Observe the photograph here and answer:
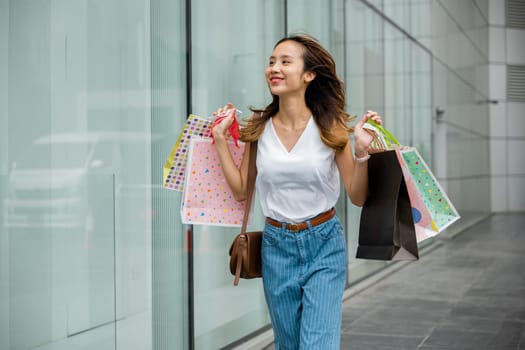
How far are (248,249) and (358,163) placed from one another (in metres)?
0.62

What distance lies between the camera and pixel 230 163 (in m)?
3.52

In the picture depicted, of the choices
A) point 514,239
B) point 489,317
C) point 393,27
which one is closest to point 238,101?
point 489,317

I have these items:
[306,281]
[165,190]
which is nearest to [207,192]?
[306,281]

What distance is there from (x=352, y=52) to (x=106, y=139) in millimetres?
6365

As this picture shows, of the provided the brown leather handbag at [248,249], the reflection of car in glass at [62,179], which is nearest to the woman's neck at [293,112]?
the brown leather handbag at [248,249]

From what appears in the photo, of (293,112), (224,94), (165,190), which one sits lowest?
(165,190)

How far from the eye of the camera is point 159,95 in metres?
4.84

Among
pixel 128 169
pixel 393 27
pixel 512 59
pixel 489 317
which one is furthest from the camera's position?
pixel 512 59

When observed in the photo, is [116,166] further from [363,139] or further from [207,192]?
[363,139]

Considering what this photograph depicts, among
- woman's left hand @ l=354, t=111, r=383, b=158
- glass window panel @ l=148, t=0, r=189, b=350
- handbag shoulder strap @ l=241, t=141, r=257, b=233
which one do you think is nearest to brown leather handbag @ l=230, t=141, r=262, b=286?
handbag shoulder strap @ l=241, t=141, r=257, b=233

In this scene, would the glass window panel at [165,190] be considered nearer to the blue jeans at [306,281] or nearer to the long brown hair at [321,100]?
the long brown hair at [321,100]

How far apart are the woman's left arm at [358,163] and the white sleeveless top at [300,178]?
0.17 feet

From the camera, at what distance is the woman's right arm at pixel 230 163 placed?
11.4 ft

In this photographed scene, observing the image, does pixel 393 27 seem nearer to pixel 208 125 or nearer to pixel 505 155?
pixel 208 125
